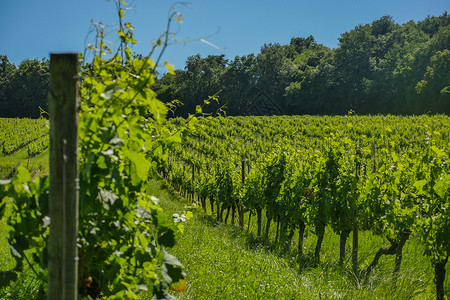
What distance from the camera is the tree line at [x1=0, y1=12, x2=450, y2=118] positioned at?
59.3 m

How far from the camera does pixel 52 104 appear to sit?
5.60ft

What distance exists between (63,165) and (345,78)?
2748 inches

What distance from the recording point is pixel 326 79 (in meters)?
68.0

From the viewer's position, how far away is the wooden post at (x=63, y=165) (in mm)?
1692

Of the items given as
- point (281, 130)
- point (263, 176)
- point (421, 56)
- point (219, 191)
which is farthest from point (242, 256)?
point (421, 56)

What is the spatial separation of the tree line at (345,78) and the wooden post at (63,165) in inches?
2363

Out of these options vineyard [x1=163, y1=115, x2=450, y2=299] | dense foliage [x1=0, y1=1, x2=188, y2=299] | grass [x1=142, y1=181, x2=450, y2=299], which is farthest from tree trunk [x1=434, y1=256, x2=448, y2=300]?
dense foliage [x1=0, y1=1, x2=188, y2=299]

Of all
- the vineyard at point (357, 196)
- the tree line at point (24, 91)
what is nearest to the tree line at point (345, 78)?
the tree line at point (24, 91)

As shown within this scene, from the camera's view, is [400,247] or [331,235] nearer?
[400,247]

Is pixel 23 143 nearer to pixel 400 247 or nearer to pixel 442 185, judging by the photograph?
pixel 400 247

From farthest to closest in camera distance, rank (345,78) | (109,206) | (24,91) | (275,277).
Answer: (24,91) < (345,78) < (275,277) < (109,206)

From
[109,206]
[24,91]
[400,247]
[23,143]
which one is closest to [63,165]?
[109,206]

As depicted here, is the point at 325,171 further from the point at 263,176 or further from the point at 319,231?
the point at 263,176

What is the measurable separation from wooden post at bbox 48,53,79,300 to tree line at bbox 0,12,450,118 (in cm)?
5742
